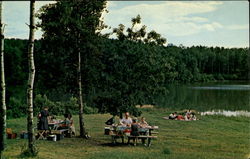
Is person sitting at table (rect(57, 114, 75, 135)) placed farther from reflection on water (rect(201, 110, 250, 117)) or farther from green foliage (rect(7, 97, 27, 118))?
reflection on water (rect(201, 110, 250, 117))

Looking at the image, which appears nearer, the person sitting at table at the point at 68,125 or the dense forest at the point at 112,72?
the dense forest at the point at 112,72

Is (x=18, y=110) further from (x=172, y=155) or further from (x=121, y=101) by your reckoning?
(x=172, y=155)

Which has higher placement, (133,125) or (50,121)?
(133,125)

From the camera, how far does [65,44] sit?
864 inches

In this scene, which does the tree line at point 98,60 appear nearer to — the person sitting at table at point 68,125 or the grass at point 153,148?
the person sitting at table at point 68,125

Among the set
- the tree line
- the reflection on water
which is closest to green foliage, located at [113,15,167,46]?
the tree line

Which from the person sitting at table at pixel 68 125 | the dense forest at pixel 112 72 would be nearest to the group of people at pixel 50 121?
the person sitting at table at pixel 68 125

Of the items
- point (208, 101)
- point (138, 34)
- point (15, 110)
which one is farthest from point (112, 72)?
point (208, 101)

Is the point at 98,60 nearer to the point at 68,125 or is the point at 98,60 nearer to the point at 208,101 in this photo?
the point at 68,125

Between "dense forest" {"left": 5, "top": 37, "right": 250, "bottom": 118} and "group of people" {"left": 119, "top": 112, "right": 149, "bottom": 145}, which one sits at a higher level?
"dense forest" {"left": 5, "top": 37, "right": 250, "bottom": 118}

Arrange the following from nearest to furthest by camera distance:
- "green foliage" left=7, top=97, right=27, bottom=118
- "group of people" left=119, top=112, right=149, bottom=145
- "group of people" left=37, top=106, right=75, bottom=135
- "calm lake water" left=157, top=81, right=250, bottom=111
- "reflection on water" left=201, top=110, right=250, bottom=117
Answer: "group of people" left=119, top=112, right=149, bottom=145 < "group of people" left=37, top=106, right=75, bottom=135 < "reflection on water" left=201, top=110, right=250, bottom=117 < "green foliage" left=7, top=97, right=27, bottom=118 < "calm lake water" left=157, top=81, right=250, bottom=111

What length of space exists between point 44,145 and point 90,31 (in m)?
7.03

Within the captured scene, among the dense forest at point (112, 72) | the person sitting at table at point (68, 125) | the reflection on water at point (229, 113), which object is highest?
the dense forest at point (112, 72)

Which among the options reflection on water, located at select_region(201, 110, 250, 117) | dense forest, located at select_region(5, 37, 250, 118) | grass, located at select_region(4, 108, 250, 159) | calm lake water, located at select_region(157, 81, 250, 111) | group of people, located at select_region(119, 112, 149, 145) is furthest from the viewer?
calm lake water, located at select_region(157, 81, 250, 111)
